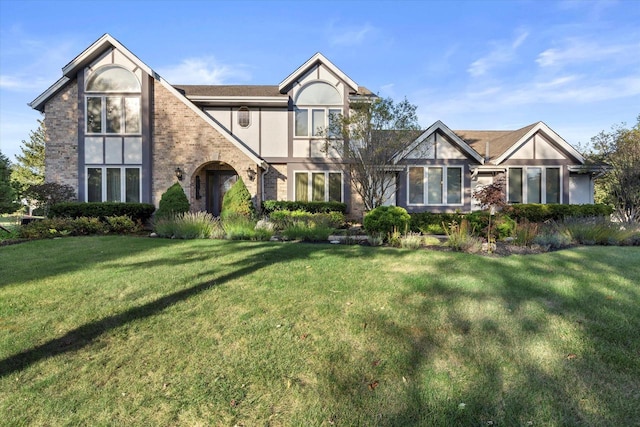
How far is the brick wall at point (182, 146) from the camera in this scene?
14500 mm

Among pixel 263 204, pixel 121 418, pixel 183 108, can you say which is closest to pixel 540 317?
pixel 121 418

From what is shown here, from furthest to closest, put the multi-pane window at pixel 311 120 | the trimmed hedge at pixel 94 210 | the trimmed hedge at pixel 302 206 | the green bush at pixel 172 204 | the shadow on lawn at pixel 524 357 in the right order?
the multi-pane window at pixel 311 120 → the trimmed hedge at pixel 302 206 → the trimmed hedge at pixel 94 210 → the green bush at pixel 172 204 → the shadow on lawn at pixel 524 357

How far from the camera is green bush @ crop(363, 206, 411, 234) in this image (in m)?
9.80

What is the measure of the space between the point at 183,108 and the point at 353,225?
9.47 m

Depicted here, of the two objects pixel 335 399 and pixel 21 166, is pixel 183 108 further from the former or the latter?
pixel 21 166

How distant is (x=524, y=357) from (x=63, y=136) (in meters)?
18.4

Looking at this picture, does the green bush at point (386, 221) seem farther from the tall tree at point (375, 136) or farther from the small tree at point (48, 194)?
the small tree at point (48, 194)

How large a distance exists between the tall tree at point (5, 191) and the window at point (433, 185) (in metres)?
15.7

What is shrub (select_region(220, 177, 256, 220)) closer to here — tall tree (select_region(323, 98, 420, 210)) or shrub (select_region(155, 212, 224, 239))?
shrub (select_region(155, 212, 224, 239))

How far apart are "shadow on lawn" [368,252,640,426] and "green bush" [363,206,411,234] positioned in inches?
174

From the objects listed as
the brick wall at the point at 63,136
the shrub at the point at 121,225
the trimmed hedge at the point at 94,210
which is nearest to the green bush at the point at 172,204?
the shrub at the point at 121,225

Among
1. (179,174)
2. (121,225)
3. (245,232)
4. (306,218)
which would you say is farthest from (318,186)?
(121,225)

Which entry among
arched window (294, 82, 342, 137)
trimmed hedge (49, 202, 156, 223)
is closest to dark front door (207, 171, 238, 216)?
trimmed hedge (49, 202, 156, 223)

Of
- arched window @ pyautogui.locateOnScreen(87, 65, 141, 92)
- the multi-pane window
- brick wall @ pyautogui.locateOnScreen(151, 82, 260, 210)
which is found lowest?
brick wall @ pyautogui.locateOnScreen(151, 82, 260, 210)
